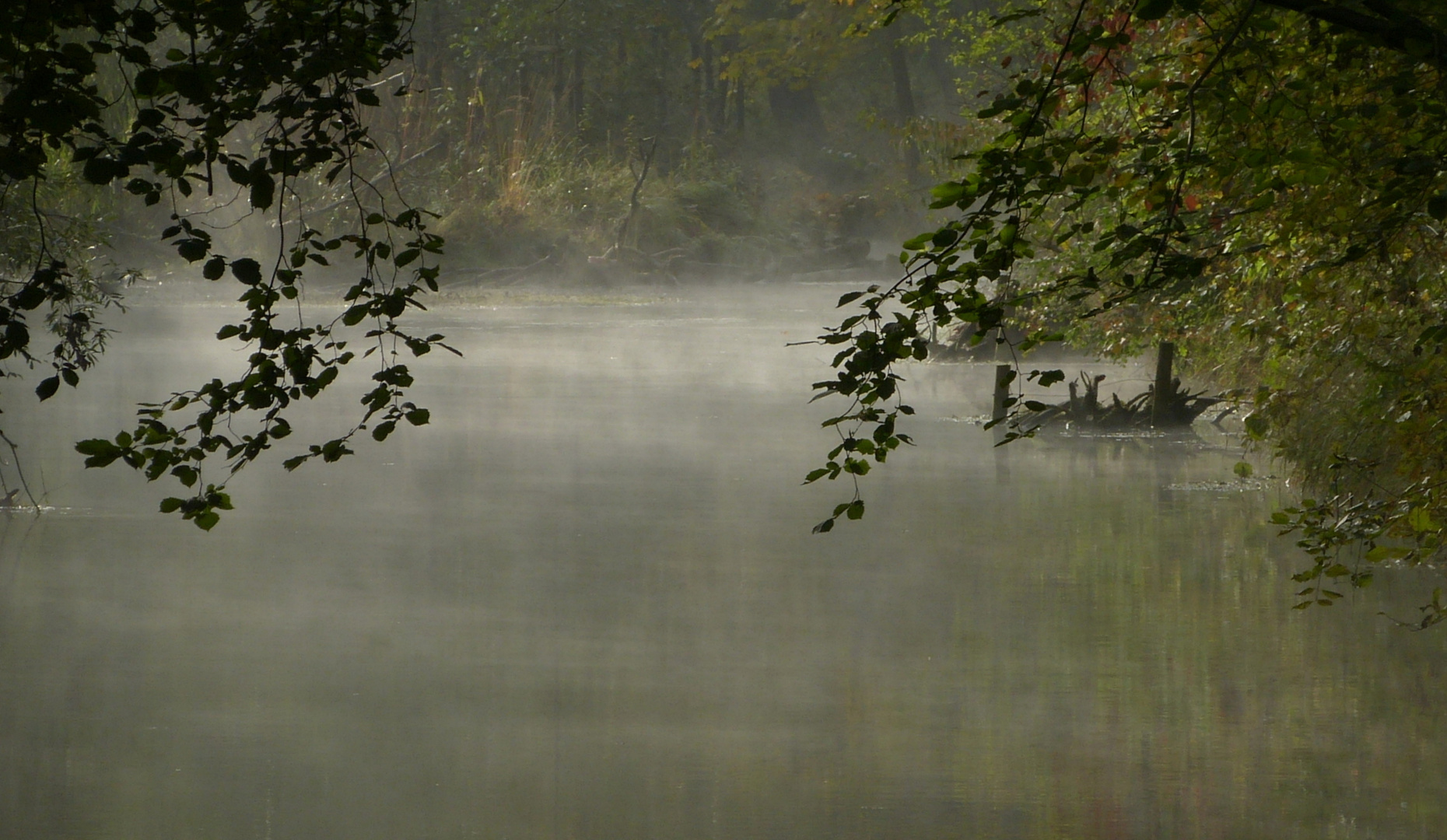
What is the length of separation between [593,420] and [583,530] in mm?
5974

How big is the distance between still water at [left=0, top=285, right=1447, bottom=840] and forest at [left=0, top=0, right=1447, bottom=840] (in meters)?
0.04

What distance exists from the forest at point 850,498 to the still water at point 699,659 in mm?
38

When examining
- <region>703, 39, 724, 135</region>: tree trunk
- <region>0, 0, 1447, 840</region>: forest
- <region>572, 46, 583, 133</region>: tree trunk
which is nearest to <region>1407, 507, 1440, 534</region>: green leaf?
<region>0, 0, 1447, 840</region>: forest

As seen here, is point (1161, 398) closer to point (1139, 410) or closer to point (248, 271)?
point (1139, 410)

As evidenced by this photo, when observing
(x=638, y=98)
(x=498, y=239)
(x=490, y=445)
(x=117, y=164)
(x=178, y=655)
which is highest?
(x=638, y=98)

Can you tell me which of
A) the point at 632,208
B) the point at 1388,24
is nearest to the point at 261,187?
the point at 1388,24

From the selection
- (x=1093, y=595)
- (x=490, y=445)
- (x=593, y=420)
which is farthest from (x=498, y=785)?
(x=593, y=420)

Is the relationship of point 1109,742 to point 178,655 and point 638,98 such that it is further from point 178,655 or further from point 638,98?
point 638,98

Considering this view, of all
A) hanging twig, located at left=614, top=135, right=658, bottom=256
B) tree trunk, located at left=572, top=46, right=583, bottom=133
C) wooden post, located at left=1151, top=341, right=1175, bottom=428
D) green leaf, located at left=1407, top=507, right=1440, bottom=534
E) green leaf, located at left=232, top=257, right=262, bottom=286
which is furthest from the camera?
tree trunk, located at left=572, top=46, right=583, bottom=133

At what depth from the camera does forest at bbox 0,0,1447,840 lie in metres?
4.27

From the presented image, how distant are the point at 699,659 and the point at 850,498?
4.97 metres

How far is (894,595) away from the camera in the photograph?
10.5 meters

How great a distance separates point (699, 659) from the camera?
29.6 feet

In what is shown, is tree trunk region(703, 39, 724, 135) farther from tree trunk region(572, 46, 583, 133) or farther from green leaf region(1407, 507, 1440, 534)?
green leaf region(1407, 507, 1440, 534)
